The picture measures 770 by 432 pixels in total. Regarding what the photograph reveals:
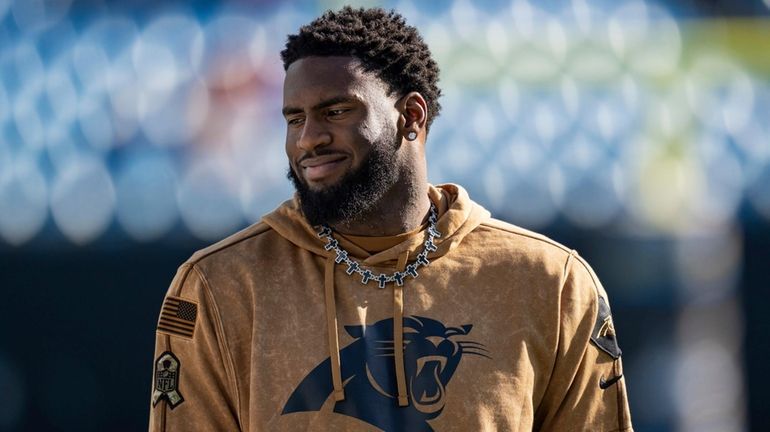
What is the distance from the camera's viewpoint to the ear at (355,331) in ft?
8.27

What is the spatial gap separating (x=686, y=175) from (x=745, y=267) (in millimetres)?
366

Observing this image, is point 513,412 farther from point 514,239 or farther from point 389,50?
point 389,50

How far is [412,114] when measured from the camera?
270 cm

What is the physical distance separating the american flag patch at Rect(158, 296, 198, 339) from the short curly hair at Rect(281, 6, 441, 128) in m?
0.54

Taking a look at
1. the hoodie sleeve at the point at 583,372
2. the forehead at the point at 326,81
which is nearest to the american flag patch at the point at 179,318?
the forehead at the point at 326,81

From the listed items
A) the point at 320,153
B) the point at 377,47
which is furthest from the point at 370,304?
the point at 377,47

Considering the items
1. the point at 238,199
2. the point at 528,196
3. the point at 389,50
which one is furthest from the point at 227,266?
the point at 528,196

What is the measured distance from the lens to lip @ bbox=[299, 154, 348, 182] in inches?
99.3

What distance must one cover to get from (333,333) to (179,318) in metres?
0.31

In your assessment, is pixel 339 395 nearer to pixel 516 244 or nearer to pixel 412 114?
pixel 516 244

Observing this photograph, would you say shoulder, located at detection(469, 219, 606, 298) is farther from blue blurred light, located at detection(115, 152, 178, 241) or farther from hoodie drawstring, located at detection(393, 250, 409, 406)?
blue blurred light, located at detection(115, 152, 178, 241)

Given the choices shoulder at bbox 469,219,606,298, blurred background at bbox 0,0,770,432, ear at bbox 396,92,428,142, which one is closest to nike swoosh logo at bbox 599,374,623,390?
shoulder at bbox 469,219,606,298

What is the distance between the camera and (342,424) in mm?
2453

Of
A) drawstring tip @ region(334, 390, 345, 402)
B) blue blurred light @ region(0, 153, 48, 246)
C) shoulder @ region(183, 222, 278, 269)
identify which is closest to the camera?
drawstring tip @ region(334, 390, 345, 402)
